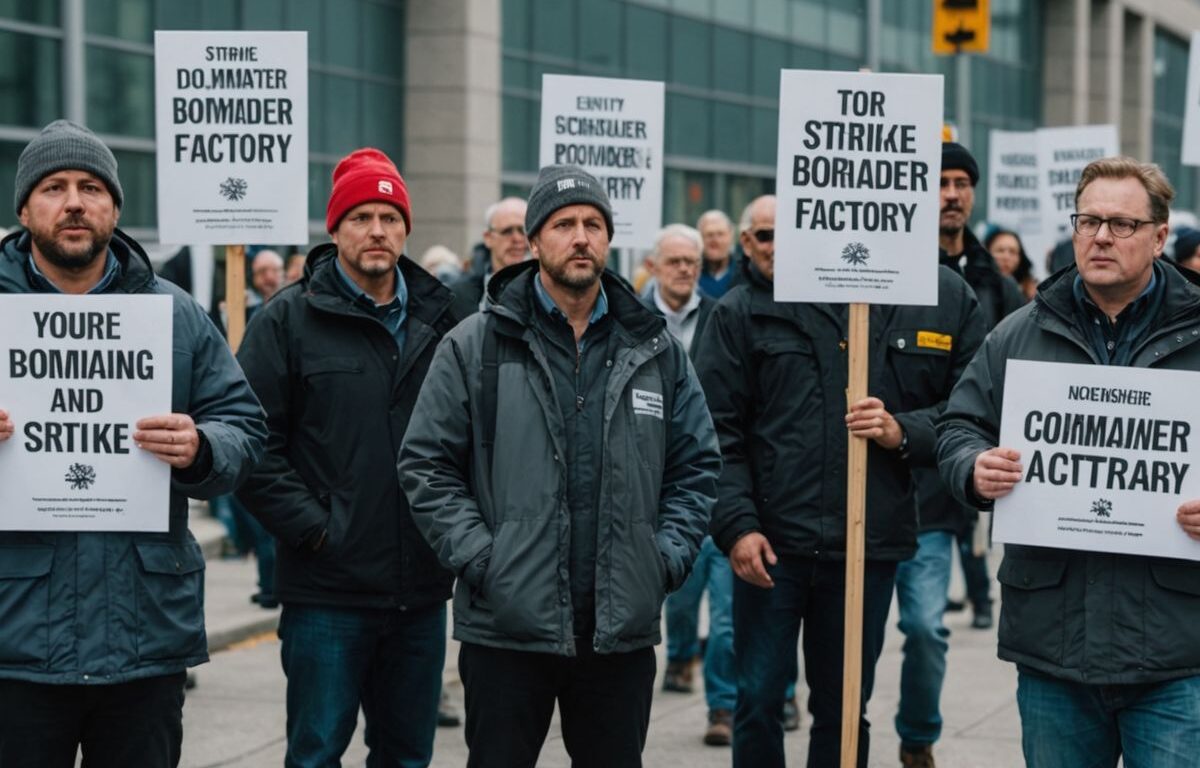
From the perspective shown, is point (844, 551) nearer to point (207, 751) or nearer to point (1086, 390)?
point (1086, 390)

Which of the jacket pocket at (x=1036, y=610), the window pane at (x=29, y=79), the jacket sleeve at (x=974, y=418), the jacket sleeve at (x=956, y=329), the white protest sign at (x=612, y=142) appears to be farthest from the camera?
the window pane at (x=29, y=79)

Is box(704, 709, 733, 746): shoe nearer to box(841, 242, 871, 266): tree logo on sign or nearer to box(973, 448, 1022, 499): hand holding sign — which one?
box(841, 242, 871, 266): tree logo on sign

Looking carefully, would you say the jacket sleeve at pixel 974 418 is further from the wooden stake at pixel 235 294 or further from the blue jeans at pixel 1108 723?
the wooden stake at pixel 235 294

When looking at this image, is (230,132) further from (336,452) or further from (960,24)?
(960,24)

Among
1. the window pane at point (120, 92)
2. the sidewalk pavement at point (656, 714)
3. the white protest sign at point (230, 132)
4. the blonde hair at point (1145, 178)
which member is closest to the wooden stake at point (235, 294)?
the white protest sign at point (230, 132)

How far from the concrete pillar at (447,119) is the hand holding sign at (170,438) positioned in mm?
18591

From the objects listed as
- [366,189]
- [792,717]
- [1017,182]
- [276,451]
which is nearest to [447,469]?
[276,451]

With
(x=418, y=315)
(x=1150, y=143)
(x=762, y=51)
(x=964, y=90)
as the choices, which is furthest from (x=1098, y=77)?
(x=418, y=315)

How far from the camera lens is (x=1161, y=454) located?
16.1ft

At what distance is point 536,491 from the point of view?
16.7 ft

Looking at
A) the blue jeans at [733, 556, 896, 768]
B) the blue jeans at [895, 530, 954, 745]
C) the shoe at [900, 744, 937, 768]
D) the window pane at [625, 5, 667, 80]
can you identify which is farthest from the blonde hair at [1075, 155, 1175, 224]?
the window pane at [625, 5, 667, 80]

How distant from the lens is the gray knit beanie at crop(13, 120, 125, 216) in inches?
196

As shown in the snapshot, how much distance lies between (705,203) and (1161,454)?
2534 cm

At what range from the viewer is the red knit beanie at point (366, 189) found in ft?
20.5
